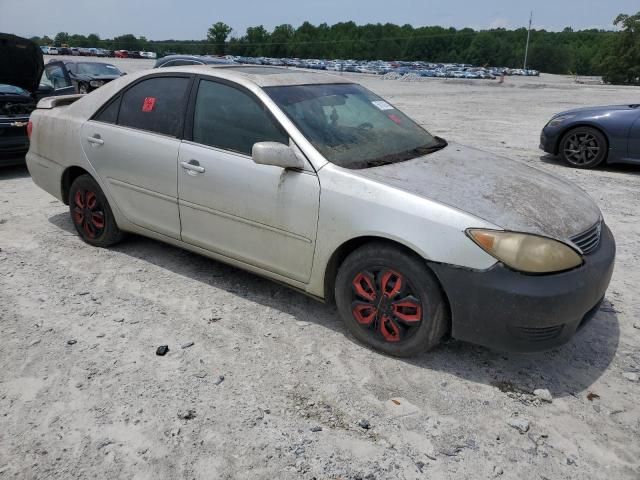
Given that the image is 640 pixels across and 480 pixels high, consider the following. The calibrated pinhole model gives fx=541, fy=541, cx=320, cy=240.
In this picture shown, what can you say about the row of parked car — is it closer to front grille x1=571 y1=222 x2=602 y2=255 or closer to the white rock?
front grille x1=571 y1=222 x2=602 y2=255

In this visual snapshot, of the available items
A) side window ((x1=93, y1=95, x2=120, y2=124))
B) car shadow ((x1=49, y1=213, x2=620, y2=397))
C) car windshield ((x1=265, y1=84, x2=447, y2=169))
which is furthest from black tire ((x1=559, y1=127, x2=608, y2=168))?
side window ((x1=93, y1=95, x2=120, y2=124))

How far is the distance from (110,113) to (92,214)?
2.99ft

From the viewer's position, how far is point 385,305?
3.14 meters

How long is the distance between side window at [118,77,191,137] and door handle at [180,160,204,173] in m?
0.27

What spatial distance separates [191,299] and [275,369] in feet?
3.62

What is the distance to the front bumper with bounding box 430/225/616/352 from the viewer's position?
2.75 meters

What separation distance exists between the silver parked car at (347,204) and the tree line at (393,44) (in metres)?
117

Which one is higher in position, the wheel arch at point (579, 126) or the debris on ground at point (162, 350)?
the wheel arch at point (579, 126)

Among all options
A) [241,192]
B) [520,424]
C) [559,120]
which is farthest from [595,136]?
[520,424]

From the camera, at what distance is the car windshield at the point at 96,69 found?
1822 cm

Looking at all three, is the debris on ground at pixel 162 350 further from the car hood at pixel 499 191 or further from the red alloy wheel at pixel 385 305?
the car hood at pixel 499 191

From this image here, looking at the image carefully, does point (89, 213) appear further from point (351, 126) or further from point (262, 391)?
point (262, 391)

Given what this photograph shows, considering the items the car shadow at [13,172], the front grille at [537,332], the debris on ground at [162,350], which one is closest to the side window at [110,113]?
the debris on ground at [162,350]

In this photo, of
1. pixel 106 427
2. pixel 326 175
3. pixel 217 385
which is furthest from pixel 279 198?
pixel 106 427
